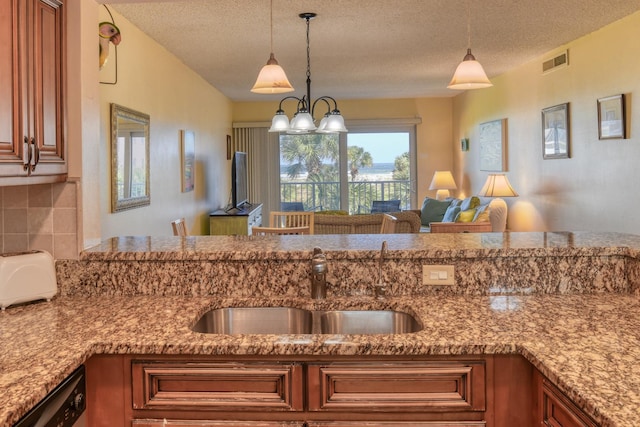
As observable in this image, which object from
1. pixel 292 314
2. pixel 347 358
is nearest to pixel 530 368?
pixel 347 358

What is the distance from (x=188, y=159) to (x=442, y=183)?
14.1 ft

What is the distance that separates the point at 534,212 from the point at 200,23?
402cm

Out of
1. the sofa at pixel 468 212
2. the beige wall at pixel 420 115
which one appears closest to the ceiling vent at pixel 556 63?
the sofa at pixel 468 212

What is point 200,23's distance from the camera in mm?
4484

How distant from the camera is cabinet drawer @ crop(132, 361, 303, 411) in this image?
5.08 feet

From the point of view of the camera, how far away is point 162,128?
5.07 metres

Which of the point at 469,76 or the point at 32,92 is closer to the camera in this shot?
the point at 32,92

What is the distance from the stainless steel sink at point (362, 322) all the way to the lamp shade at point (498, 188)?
488cm

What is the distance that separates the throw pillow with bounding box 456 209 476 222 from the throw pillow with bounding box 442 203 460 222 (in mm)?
462

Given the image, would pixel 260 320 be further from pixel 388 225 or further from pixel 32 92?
pixel 388 225

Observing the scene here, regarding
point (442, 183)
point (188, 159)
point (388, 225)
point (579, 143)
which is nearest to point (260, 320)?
point (388, 225)

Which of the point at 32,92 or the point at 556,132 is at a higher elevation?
the point at 556,132

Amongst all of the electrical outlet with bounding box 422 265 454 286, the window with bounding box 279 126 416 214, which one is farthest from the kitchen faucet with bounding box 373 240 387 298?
the window with bounding box 279 126 416 214

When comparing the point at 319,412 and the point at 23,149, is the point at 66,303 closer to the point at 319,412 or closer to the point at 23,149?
the point at 23,149
